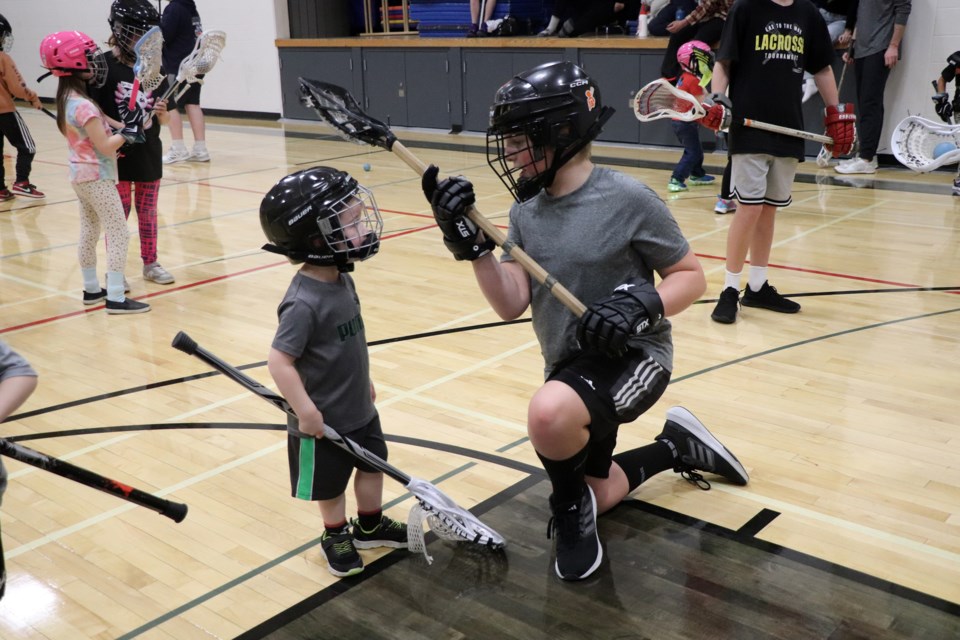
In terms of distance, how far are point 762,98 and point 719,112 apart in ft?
0.73

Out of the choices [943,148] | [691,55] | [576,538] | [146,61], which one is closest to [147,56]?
[146,61]

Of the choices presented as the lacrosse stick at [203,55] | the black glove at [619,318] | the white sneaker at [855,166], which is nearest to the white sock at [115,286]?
the lacrosse stick at [203,55]

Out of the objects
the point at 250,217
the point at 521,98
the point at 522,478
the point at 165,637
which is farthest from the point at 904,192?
the point at 165,637

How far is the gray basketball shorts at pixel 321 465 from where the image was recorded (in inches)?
105

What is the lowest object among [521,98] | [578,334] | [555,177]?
[578,334]

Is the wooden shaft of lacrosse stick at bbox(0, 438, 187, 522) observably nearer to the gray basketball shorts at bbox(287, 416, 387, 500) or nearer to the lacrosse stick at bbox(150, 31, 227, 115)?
the gray basketball shorts at bbox(287, 416, 387, 500)

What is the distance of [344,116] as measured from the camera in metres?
2.77

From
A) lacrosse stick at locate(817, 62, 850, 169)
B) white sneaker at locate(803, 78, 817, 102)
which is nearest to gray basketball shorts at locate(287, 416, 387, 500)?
lacrosse stick at locate(817, 62, 850, 169)

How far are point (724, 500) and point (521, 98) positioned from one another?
1496 mm

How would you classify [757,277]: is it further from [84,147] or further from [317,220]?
[84,147]

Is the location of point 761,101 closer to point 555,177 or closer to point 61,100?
point 555,177

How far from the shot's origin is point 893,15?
879cm

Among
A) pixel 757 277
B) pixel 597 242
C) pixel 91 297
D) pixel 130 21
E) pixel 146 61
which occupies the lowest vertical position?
pixel 91 297

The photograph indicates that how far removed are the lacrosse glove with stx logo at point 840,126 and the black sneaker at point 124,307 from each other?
3.94 meters
